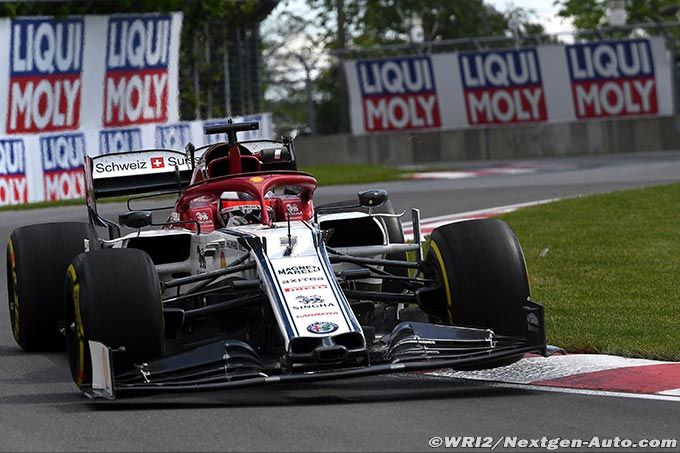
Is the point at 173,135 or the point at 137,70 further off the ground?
the point at 137,70

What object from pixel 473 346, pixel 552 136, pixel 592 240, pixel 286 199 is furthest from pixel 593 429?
pixel 552 136

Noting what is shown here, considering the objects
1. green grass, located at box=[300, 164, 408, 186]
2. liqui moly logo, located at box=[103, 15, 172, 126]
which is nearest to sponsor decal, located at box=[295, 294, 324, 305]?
liqui moly logo, located at box=[103, 15, 172, 126]

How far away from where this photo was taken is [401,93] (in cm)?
3381

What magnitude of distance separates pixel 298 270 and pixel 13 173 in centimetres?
1454

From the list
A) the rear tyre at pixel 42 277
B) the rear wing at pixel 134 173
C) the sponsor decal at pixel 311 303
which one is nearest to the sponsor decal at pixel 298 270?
the sponsor decal at pixel 311 303

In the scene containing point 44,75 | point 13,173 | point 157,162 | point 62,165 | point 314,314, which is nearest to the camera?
point 314,314

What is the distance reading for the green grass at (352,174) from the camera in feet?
83.0

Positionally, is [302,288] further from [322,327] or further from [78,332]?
[78,332]

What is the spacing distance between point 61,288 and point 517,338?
294 centimetres

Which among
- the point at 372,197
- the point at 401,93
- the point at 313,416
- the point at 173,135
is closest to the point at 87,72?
the point at 173,135

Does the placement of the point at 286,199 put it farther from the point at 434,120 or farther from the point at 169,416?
the point at 434,120

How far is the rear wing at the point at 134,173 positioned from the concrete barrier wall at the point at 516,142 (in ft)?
72.2

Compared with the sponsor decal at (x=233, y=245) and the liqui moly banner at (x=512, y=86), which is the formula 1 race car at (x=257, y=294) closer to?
the sponsor decal at (x=233, y=245)

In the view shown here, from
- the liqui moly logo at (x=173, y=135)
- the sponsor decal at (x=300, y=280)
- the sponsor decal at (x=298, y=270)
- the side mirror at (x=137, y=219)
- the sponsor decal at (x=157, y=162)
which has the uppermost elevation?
the liqui moly logo at (x=173, y=135)
